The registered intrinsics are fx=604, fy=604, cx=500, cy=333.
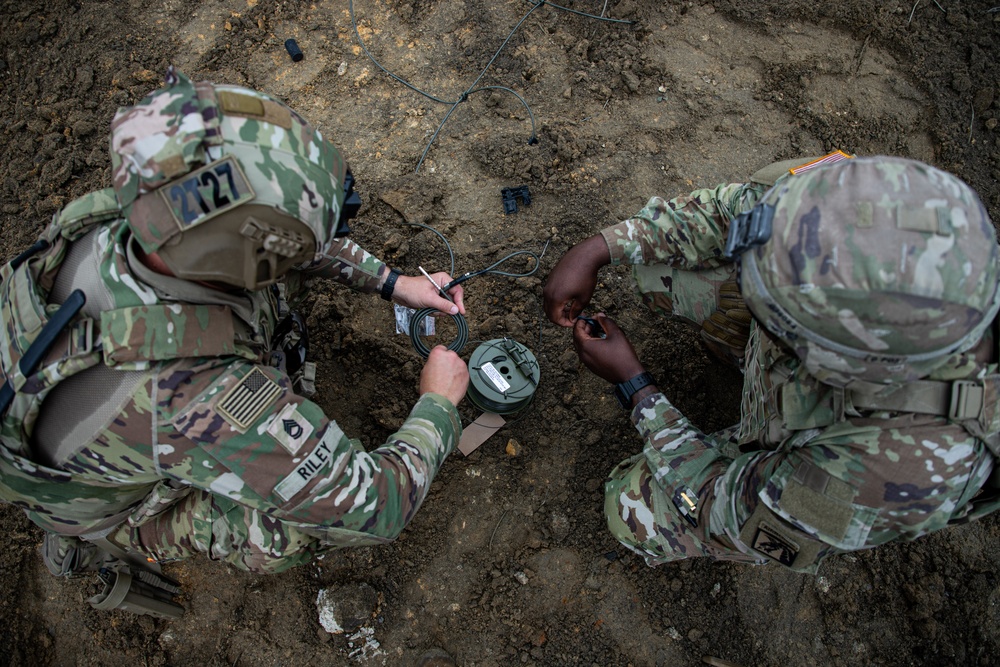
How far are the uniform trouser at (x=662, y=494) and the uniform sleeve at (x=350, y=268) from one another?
136 centimetres

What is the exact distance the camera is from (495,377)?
9.74 ft

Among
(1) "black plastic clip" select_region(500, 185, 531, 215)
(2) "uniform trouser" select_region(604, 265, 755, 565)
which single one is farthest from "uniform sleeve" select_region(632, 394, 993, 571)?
(1) "black plastic clip" select_region(500, 185, 531, 215)

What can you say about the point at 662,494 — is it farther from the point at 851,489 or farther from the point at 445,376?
the point at 445,376

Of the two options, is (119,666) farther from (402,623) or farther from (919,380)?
(919,380)

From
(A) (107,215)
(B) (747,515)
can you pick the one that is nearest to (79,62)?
(A) (107,215)

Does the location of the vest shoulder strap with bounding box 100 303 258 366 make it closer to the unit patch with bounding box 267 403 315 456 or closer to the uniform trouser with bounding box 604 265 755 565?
the unit patch with bounding box 267 403 315 456

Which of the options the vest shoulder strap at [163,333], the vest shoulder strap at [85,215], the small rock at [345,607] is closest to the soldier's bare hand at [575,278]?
the vest shoulder strap at [163,333]

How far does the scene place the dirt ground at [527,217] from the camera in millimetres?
3018

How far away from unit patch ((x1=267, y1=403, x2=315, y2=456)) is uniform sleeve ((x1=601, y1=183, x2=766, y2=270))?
1.64 meters

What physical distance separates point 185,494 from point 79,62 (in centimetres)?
305

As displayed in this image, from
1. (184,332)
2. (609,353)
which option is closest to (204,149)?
(184,332)

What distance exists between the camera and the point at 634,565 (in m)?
3.08

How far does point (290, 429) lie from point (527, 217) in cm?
205

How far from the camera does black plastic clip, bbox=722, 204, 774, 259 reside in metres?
1.96
